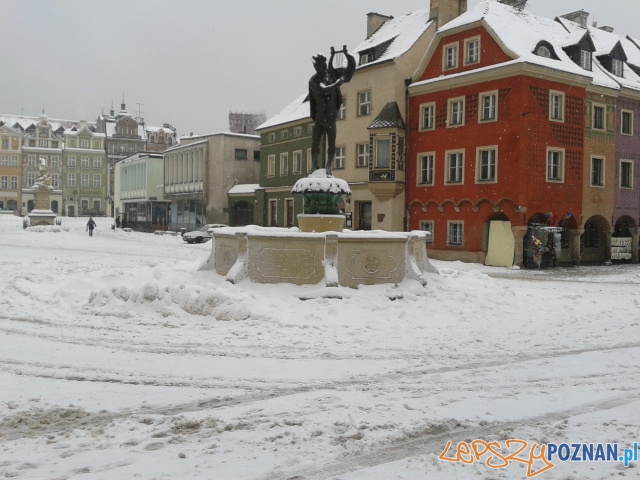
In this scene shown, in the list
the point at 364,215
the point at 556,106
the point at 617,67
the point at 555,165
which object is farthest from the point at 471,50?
the point at 364,215

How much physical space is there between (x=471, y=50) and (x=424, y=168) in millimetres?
6347

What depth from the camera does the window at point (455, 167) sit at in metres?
29.8

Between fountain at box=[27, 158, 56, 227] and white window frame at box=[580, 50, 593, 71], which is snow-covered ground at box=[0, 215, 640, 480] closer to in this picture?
white window frame at box=[580, 50, 593, 71]

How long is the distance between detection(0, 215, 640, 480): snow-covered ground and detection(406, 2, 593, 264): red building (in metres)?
14.5

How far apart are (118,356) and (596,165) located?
2834 centimetres

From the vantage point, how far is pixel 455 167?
30219 mm

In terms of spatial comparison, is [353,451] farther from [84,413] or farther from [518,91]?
[518,91]

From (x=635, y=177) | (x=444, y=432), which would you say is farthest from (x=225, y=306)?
(x=635, y=177)

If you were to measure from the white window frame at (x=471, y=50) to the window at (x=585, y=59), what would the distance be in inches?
219

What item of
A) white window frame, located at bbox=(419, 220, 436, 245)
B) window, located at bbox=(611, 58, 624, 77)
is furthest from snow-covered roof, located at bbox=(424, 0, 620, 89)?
white window frame, located at bbox=(419, 220, 436, 245)

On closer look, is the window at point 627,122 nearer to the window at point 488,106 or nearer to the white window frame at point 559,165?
the white window frame at point 559,165

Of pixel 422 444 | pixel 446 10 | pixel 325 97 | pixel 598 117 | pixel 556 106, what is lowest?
pixel 422 444

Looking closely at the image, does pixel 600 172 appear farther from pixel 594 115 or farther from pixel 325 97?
pixel 325 97

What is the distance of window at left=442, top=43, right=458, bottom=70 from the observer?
3019cm
